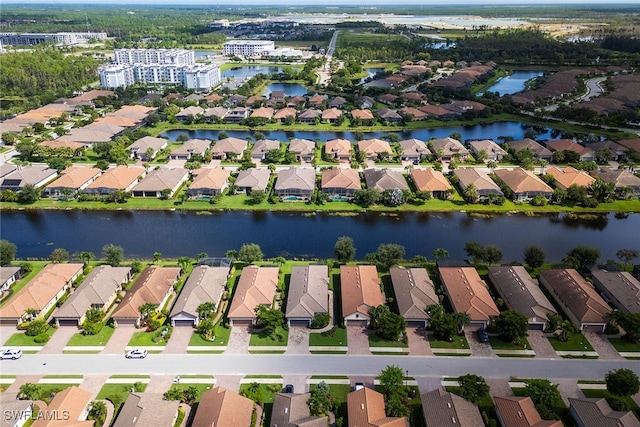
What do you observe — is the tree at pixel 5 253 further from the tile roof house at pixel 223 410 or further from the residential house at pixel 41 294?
the tile roof house at pixel 223 410

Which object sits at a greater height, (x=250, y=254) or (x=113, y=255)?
(x=250, y=254)

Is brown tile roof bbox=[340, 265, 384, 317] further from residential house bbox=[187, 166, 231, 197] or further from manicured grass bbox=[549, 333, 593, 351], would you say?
residential house bbox=[187, 166, 231, 197]

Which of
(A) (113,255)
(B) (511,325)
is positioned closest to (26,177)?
(A) (113,255)

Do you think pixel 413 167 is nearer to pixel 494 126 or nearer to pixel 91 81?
pixel 494 126

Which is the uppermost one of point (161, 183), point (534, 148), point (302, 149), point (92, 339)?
point (534, 148)

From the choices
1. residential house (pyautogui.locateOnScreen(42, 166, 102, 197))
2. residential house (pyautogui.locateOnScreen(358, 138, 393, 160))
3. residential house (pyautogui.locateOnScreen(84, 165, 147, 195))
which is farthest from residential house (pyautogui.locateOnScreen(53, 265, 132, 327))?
residential house (pyautogui.locateOnScreen(358, 138, 393, 160))

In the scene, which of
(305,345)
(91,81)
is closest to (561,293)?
(305,345)

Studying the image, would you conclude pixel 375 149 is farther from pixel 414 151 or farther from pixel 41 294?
pixel 41 294
